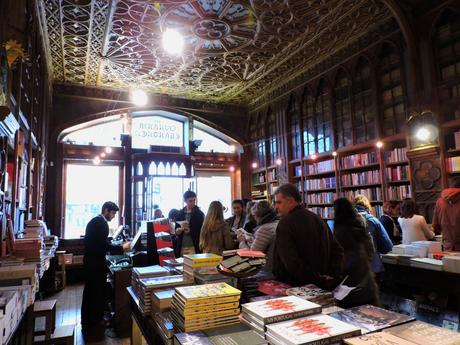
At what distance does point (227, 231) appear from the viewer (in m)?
3.73

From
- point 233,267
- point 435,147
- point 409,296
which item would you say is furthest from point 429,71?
point 233,267

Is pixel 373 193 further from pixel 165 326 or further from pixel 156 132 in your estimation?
pixel 156 132

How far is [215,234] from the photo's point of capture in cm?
369

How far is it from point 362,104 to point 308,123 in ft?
5.20

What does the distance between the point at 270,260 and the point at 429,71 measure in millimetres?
4467

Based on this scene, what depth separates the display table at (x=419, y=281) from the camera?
299cm

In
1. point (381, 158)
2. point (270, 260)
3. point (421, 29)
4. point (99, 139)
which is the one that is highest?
point (421, 29)

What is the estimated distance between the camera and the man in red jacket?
4.06 meters

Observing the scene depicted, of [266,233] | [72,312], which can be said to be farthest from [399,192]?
[72,312]

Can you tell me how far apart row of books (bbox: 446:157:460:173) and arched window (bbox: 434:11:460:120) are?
2.08ft

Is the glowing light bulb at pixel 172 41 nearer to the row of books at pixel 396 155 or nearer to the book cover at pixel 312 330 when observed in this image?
the row of books at pixel 396 155

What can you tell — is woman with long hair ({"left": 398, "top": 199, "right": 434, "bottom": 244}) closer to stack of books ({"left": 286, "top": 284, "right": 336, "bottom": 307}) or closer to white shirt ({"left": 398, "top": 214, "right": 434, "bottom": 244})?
white shirt ({"left": 398, "top": 214, "right": 434, "bottom": 244})

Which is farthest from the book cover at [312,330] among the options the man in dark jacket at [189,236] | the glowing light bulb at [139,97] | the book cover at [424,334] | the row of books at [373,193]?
the glowing light bulb at [139,97]

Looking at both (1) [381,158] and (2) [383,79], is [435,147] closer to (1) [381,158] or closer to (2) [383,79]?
(1) [381,158]
